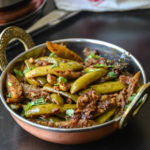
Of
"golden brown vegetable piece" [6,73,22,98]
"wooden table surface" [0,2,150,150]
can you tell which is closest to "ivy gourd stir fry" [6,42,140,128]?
"golden brown vegetable piece" [6,73,22,98]

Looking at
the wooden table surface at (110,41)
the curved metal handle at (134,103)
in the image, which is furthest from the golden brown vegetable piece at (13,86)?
the curved metal handle at (134,103)

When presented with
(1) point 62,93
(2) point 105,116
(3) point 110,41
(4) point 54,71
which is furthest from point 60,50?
(3) point 110,41

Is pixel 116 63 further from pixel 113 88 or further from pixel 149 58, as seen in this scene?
pixel 149 58

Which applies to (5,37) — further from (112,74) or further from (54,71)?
(112,74)

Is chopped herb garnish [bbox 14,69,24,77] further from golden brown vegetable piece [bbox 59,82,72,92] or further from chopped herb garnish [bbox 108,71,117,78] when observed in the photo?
chopped herb garnish [bbox 108,71,117,78]

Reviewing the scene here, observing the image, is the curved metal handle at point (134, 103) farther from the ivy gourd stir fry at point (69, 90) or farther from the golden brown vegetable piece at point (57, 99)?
the golden brown vegetable piece at point (57, 99)

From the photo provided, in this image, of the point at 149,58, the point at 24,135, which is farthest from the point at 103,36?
the point at 24,135
